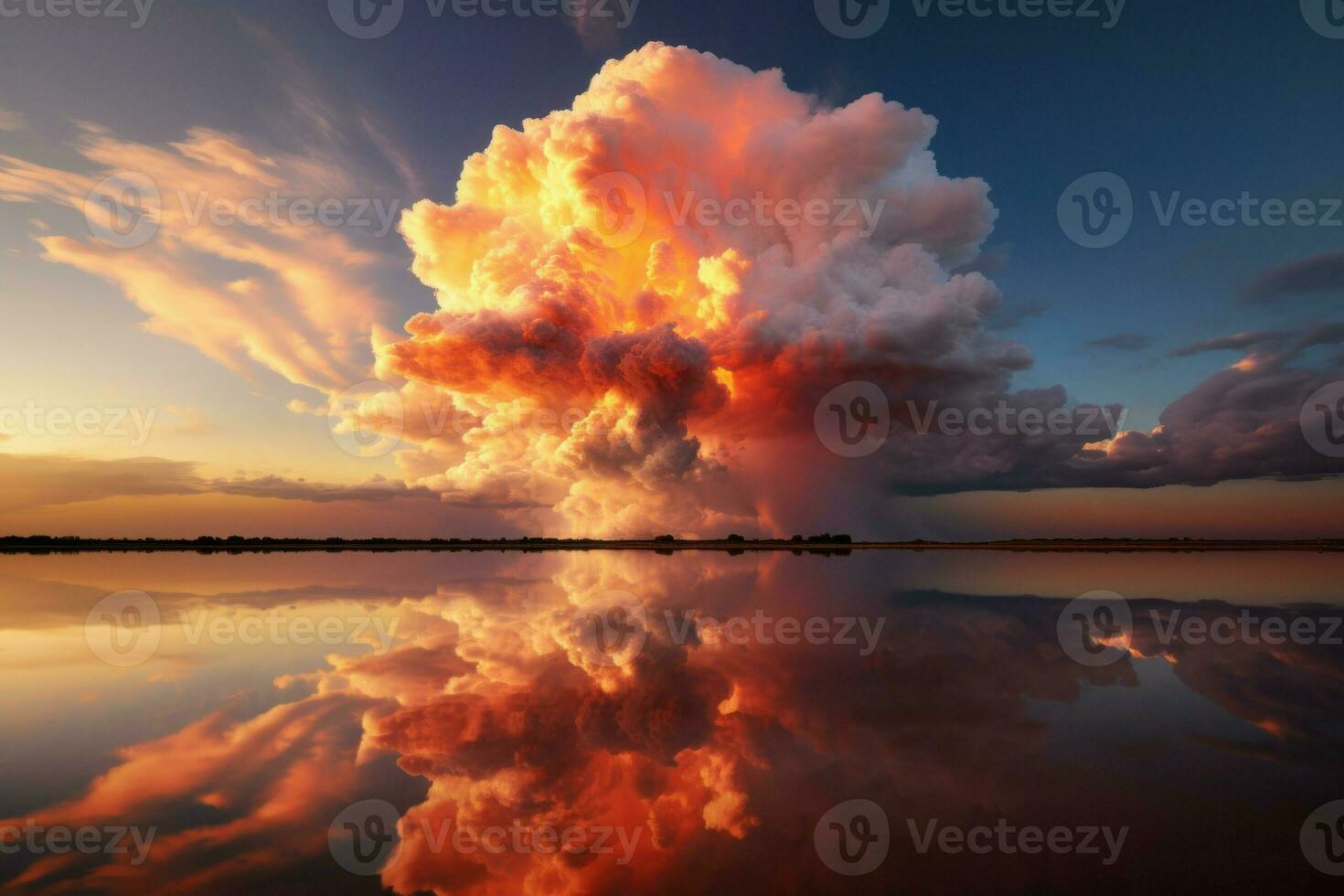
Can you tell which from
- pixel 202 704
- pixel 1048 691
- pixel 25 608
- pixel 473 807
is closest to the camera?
pixel 473 807

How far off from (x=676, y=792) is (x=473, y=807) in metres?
3.20

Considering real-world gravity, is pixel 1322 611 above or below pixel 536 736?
above

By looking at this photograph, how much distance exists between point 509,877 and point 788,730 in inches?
272

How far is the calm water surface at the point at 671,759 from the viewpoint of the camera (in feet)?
26.2

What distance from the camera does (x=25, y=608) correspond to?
33562mm

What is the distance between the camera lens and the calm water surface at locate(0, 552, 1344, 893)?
314 inches

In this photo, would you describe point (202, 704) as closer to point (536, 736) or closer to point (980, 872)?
point (536, 736)

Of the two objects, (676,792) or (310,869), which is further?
(676,792)

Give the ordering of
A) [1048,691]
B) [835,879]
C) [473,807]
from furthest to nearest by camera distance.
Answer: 1. [1048,691]
2. [473,807]
3. [835,879]

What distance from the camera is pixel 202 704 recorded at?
1540cm

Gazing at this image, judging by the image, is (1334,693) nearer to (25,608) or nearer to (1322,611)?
(1322,611)

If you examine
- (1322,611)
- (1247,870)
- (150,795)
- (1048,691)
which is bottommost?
(150,795)

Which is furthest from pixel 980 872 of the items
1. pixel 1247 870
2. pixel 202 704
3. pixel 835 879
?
pixel 202 704

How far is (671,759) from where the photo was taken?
37.8 feet
